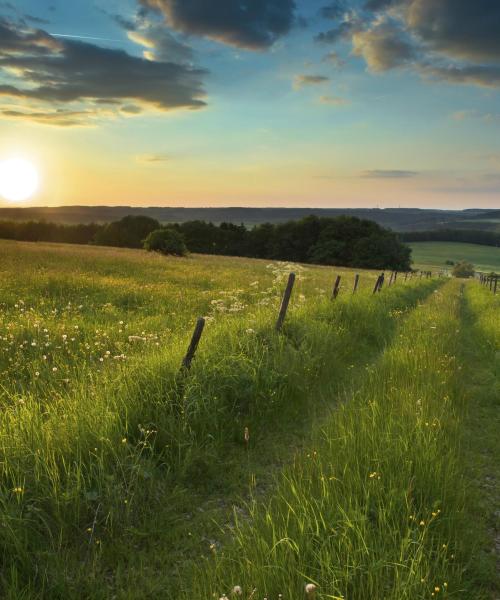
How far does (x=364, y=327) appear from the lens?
515 inches

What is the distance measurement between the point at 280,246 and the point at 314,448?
101547 millimetres

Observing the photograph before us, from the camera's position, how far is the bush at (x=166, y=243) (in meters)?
60.9

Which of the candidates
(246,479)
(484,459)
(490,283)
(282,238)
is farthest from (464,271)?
(246,479)

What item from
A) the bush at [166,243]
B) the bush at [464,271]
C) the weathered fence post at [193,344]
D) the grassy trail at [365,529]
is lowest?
the bush at [464,271]

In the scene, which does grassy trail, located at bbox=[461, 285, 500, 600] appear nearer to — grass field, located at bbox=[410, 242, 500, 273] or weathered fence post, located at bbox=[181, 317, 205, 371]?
weathered fence post, located at bbox=[181, 317, 205, 371]

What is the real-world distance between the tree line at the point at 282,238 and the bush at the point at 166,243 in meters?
34.2

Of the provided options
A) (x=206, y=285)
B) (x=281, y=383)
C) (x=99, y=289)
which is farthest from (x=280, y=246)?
(x=281, y=383)

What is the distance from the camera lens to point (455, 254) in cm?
16925

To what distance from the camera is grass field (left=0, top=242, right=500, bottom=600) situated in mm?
3553

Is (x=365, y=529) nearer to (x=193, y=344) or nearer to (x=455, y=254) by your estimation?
(x=193, y=344)

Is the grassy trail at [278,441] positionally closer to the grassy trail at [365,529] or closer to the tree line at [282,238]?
the grassy trail at [365,529]

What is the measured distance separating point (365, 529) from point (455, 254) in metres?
184

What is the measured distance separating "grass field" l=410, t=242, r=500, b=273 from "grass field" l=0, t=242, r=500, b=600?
14142 cm

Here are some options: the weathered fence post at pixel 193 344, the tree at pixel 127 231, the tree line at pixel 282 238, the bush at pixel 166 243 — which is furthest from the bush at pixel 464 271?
the weathered fence post at pixel 193 344
